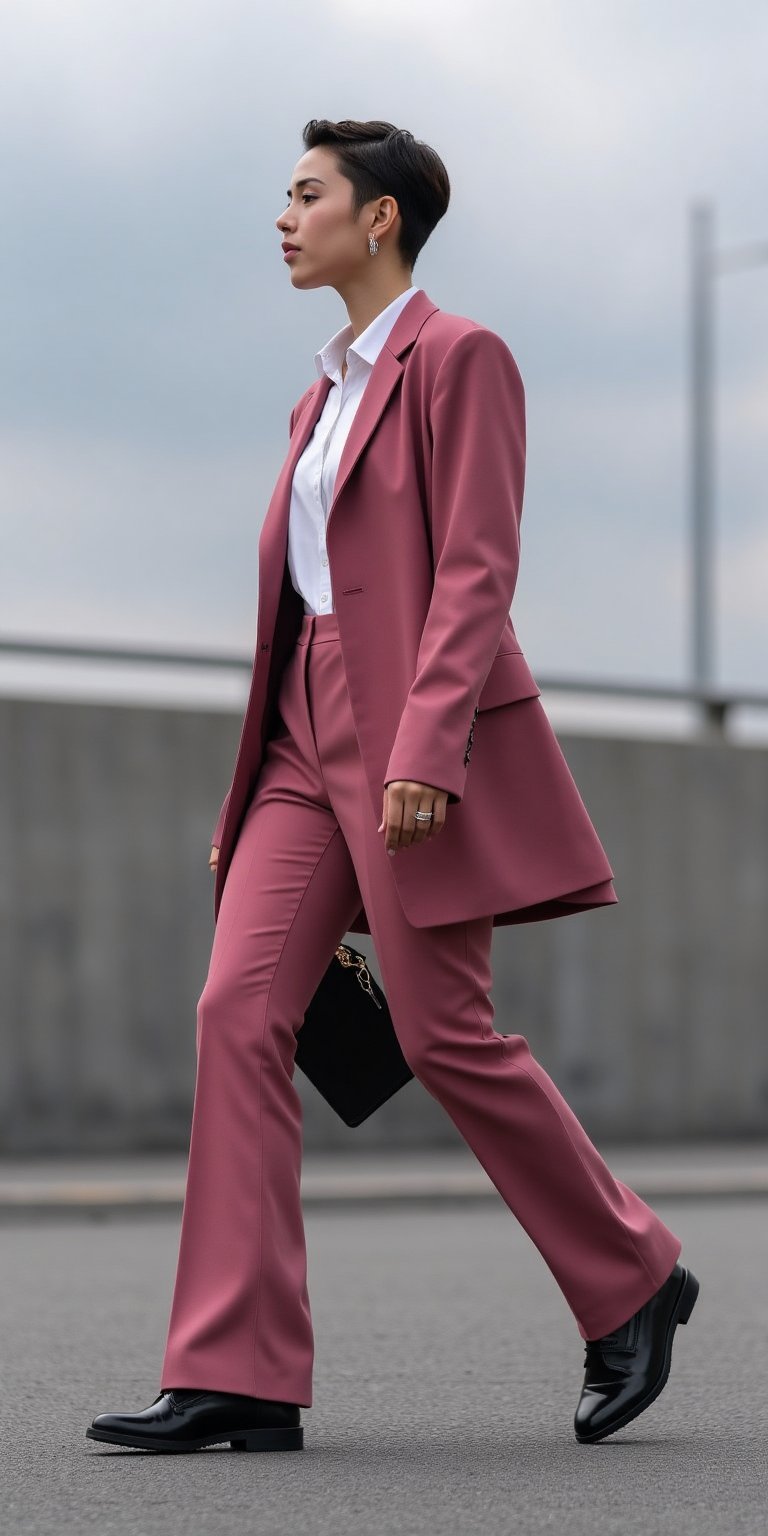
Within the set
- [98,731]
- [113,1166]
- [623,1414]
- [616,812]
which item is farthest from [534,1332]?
[616,812]

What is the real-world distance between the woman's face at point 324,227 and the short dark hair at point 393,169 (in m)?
0.02

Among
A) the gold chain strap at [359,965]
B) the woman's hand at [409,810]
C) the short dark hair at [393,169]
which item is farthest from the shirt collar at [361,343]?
the gold chain strap at [359,965]

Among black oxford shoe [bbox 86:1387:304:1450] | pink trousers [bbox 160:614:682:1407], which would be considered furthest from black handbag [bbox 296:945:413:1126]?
black oxford shoe [bbox 86:1387:304:1450]

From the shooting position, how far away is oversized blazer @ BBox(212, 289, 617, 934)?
3539 mm

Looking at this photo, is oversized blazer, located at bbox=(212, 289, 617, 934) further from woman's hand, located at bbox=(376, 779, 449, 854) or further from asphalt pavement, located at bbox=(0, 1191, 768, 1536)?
asphalt pavement, located at bbox=(0, 1191, 768, 1536)

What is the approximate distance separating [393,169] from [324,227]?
152 mm

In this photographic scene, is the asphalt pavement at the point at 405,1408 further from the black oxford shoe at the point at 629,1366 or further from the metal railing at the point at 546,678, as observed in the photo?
the metal railing at the point at 546,678

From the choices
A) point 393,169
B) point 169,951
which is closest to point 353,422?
point 393,169

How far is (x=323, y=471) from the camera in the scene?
148 inches

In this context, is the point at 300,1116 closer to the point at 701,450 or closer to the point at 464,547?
the point at 464,547

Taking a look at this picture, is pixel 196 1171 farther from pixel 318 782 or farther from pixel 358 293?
pixel 358 293

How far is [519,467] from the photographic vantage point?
3676mm

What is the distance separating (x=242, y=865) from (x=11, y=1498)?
1.02 meters

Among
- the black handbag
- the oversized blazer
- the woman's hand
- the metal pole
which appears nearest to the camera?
the woman's hand
